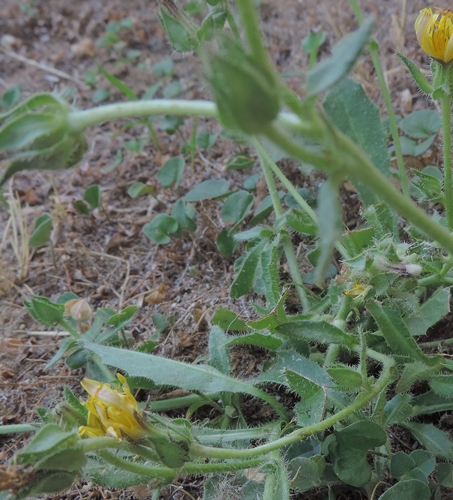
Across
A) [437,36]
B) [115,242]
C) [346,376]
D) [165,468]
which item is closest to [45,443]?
[165,468]

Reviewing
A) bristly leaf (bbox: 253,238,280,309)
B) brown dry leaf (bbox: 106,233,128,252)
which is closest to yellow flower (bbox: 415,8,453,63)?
bristly leaf (bbox: 253,238,280,309)

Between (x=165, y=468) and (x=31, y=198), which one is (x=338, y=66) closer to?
(x=165, y=468)

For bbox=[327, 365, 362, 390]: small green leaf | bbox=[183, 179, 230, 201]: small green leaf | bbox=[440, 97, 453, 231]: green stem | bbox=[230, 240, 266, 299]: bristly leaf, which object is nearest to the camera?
bbox=[327, 365, 362, 390]: small green leaf

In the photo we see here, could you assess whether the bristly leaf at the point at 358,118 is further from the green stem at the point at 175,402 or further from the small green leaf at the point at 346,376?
the green stem at the point at 175,402

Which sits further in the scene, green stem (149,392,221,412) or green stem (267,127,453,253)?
green stem (149,392,221,412)

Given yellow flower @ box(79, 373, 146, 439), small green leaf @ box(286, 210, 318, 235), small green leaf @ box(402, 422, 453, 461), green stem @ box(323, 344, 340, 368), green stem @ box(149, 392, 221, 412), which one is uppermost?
yellow flower @ box(79, 373, 146, 439)

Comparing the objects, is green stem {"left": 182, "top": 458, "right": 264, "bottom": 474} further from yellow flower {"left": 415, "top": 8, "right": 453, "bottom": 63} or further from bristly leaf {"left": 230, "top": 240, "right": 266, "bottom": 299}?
yellow flower {"left": 415, "top": 8, "right": 453, "bottom": 63}
